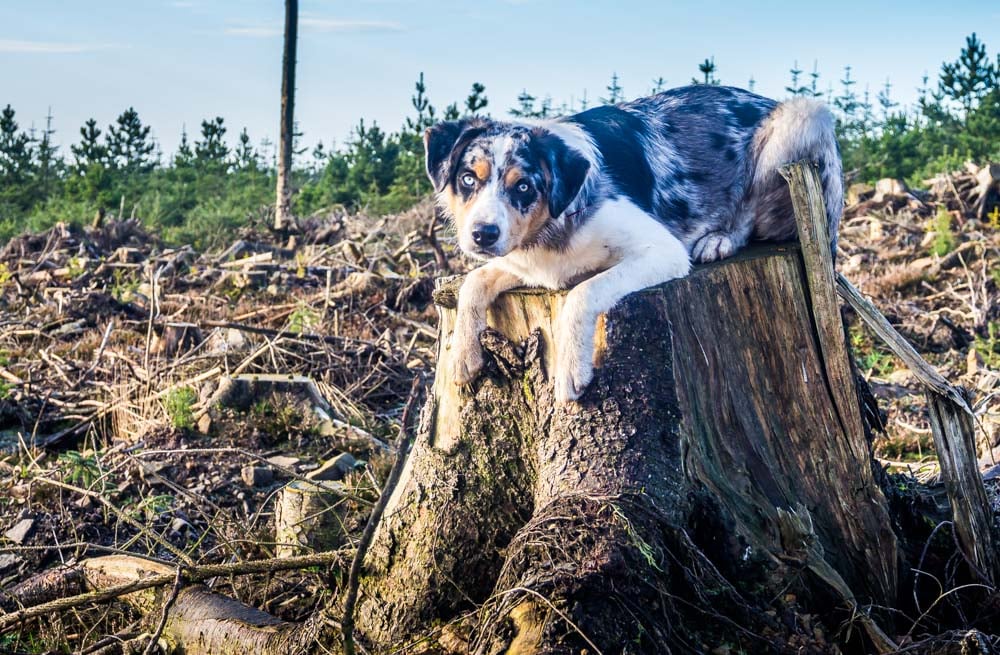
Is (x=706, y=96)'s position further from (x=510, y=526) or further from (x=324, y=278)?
(x=324, y=278)

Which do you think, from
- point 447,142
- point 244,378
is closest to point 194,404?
point 244,378

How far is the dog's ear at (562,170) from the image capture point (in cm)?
381

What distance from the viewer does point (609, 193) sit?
4.03 metres

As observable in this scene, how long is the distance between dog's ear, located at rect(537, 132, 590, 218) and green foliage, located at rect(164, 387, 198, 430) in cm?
450

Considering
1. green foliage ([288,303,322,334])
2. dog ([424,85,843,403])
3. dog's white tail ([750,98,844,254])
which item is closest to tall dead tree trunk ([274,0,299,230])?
green foliage ([288,303,322,334])

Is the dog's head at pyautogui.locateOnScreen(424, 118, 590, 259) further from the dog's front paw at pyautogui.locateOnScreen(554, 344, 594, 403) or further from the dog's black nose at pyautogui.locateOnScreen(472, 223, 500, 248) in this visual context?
the dog's front paw at pyautogui.locateOnScreen(554, 344, 594, 403)

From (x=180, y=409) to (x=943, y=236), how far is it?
9.70 meters

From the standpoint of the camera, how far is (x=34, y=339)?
1012 centimetres

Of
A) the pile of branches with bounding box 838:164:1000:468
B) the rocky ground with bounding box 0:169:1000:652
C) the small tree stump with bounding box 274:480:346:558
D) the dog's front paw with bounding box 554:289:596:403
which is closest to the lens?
the dog's front paw with bounding box 554:289:596:403

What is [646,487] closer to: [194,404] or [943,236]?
[194,404]

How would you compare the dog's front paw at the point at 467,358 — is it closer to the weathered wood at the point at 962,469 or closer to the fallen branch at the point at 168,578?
the fallen branch at the point at 168,578

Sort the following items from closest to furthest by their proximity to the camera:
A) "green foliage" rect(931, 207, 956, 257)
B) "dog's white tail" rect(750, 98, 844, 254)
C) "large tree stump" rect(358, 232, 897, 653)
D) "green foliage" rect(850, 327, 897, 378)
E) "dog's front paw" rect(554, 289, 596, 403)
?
1. "large tree stump" rect(358, 232, 897, 653)
2. "dog's front paw" rect(554, 289, 596, 403)
3. "dog's white tail" rect(750, 98, 844, 254)
4. "green foliage" rect(850, 327, 897, 378)
5. "green foliage" rect(931, 207, 956, 257)

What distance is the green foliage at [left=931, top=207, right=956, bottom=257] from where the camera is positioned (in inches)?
454

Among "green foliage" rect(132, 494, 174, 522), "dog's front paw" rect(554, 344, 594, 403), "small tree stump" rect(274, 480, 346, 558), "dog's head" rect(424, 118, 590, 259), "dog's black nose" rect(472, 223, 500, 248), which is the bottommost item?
"green foliage" rect(132, 494, 174, 522)
